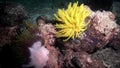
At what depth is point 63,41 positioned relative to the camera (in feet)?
15.7

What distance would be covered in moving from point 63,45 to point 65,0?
2.88 meters

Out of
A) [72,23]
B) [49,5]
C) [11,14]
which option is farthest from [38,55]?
[49,5]

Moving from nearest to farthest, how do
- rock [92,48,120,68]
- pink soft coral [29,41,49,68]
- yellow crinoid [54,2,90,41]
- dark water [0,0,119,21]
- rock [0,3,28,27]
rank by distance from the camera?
pink soft coral [29,41,49,68] → yellow crinoid [54,2,90,41] → rock [92,48,120,68] → rock [0,3,28,27] → dark water [0,0,119,21]

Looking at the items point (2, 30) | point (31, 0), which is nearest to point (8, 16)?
point (2, 30)

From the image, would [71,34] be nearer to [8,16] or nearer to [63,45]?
[63,45]

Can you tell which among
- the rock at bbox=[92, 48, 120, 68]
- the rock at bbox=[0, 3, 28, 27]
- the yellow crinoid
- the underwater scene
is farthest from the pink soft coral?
the rock at bbox=[0, 3, 28, 27]

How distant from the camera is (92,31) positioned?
4.91m

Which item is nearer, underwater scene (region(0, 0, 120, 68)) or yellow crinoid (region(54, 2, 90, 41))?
underwater scene (region(0, 0, 120, 68))

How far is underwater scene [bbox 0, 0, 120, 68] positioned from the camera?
4.34 meters

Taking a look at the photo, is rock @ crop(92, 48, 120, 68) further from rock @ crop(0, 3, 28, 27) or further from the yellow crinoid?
rock @ crop(0, 3, 28, 27)

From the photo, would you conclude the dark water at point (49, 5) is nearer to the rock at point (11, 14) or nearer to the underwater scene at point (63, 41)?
the rock at point (11, 14)

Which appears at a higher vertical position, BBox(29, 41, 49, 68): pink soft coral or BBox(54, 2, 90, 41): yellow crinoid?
BBox(54, 2, 90, 41): yellow crinoid

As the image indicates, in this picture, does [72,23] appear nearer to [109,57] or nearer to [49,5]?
[109,57]

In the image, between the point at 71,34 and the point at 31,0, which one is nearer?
the point at 71,34
